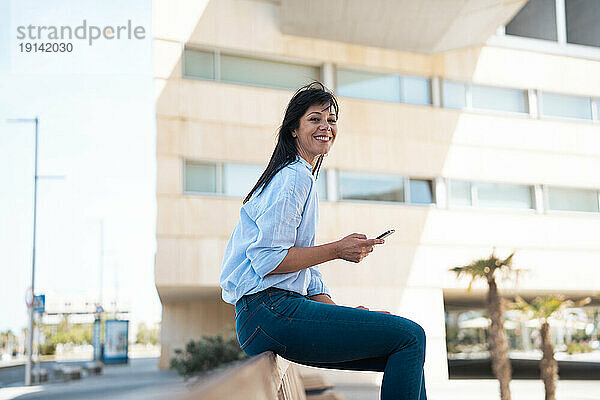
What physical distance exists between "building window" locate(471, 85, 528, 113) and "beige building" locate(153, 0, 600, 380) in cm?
6

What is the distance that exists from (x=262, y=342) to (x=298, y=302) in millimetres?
153

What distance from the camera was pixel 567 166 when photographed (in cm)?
2375

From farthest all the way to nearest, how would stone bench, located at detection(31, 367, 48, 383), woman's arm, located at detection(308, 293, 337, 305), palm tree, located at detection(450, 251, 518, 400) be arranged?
1. stone bench, located at detection(31, 367, 48, 383)
2. palm tree, located at detection(450, 251, 518, 400)
3. woman's arm, located at detection(308, 293, 337, 305)

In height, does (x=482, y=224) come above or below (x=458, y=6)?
below

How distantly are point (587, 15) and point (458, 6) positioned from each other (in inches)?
438

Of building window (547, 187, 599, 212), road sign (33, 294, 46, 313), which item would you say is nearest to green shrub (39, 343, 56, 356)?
road sign (33, 294, 46, 313)

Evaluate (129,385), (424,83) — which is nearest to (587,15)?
(424,83)

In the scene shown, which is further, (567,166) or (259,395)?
(567,166)

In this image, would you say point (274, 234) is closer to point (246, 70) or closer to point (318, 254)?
point (318, 254)

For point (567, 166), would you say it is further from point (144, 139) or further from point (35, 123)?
point (35, 123)

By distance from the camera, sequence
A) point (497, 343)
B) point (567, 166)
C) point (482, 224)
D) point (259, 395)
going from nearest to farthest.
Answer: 1. point (259, 395)
2. point (497, 343)
3. point (482, 224)
4. point (567, 166)

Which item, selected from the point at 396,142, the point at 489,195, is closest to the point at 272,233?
the point at 396,142

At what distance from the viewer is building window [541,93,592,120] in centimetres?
2386

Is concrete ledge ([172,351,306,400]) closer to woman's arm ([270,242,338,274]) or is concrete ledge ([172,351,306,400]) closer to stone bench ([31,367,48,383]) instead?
woman's arm ([270,242,338,274])
